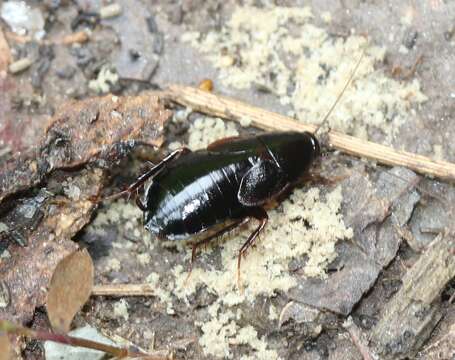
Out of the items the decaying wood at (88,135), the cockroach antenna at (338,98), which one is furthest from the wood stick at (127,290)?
the cockroach antenna at (338,98)

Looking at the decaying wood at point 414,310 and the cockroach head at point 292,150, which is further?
the cockroach head at point 292,150

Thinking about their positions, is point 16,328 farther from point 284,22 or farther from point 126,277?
point 284,22

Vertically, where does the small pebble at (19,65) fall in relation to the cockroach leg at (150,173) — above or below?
above

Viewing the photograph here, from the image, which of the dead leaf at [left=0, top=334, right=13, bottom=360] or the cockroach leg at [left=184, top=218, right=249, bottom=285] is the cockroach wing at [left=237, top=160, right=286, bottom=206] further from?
the dead leaf at [left=0, top=334, right=13, bottom=360]

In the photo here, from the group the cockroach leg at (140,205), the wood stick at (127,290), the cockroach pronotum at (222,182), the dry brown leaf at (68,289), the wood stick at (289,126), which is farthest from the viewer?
the wood stick at (289,126)

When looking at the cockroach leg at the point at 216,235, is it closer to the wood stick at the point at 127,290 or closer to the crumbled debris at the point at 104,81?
the wood stick at the point at 127,290

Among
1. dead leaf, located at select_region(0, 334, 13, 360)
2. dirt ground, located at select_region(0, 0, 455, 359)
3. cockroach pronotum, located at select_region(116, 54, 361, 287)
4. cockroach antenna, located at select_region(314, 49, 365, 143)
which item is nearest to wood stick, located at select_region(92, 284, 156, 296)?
dirt ground, located at select_region(0, 0, 455, 359)

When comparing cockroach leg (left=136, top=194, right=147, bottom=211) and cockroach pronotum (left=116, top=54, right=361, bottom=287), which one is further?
cockroach leg (left=136, top=194, right=147, bottom=211)
